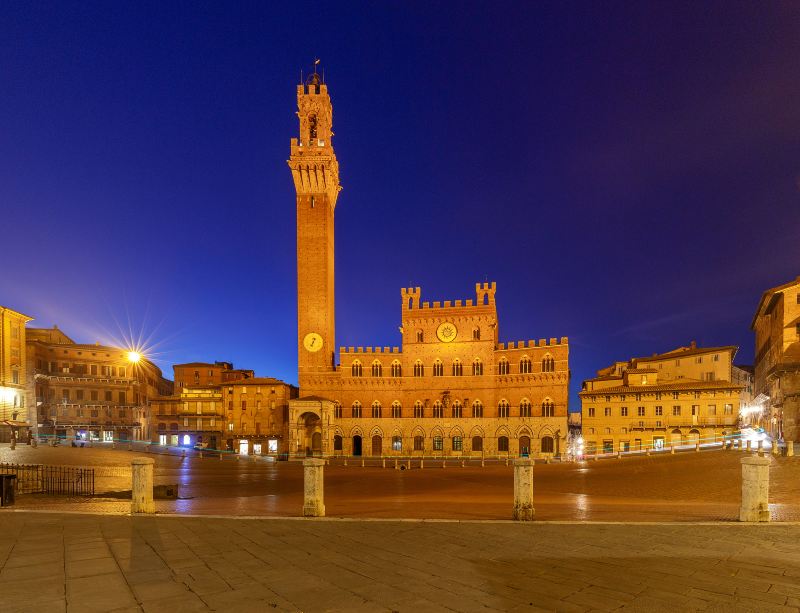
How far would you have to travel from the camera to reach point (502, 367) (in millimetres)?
48844

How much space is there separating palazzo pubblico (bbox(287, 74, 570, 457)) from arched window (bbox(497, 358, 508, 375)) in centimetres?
10

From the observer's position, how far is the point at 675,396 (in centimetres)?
4262

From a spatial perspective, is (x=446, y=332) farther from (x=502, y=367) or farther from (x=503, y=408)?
(x=503, y=408)

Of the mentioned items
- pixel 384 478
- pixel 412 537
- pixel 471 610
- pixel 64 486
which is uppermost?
pixel 471 610

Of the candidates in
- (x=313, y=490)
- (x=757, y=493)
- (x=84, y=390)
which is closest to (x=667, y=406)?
(x=757, y=493)

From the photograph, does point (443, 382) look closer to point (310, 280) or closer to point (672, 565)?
point (310, 280)

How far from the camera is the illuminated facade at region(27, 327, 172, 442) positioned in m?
51.0

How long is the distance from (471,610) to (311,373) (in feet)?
154

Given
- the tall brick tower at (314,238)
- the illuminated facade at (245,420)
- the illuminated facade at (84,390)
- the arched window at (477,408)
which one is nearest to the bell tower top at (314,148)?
the tall brick tower at (314,238)

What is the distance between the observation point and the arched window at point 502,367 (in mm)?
48688

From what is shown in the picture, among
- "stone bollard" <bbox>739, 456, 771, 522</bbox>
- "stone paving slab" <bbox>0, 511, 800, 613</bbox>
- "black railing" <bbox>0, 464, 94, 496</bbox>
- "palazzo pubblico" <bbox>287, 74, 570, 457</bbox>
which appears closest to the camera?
"stone paving slab" <bbox>0, 511, 800, 613</bbox>

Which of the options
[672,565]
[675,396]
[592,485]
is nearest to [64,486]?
[672,565]

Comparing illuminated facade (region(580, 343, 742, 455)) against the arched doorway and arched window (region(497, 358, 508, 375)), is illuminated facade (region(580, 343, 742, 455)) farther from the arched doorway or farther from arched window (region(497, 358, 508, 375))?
the arched doorway

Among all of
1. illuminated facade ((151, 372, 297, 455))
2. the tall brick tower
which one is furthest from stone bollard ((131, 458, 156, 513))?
illuminated facade ((151, 372, 297, 455))
